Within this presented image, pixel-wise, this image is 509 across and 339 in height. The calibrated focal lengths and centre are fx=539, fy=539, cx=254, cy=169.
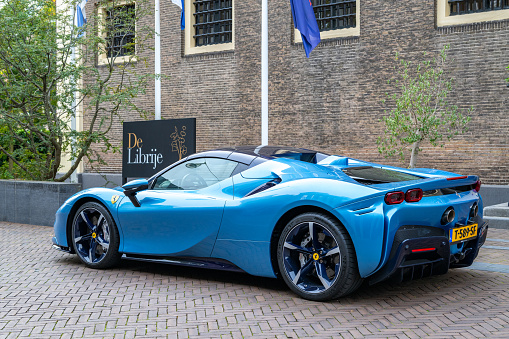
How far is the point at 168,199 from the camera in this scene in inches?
221

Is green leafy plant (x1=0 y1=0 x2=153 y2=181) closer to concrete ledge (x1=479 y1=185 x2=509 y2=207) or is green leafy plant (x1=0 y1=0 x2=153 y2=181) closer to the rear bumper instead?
concrete ledge (x1=479 y1=185 x2=509 y2=207)

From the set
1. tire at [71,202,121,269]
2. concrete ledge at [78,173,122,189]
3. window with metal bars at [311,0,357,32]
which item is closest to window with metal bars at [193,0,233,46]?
window with metal bars at [311,0,357,32]

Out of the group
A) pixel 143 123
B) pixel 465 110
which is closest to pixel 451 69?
pixel 465 110

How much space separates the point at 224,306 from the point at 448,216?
207 cm

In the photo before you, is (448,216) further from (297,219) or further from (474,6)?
(474,6)

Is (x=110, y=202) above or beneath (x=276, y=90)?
beneath

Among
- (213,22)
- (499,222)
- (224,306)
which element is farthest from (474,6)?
(224,306)

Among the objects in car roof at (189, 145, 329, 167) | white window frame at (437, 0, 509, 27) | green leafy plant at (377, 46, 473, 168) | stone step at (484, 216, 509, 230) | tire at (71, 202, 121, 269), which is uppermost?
white window frame at (437, 0, 509, 27)

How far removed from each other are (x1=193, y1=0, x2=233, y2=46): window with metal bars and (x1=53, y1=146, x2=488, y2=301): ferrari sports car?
535 inches

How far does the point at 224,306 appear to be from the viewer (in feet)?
15.1

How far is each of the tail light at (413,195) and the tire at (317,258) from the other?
0.58 m

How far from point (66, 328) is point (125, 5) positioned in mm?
11791

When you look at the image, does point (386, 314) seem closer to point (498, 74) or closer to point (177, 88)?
point (498, 74)

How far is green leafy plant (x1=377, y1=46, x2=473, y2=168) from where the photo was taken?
1273 centimetres
